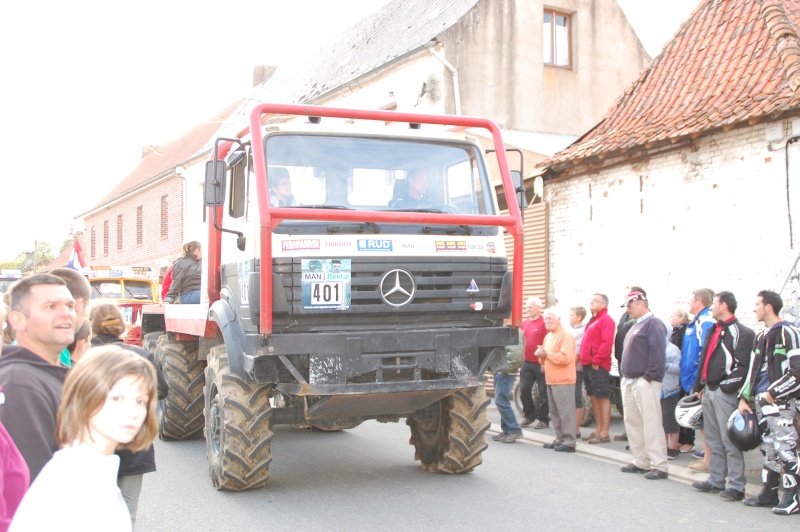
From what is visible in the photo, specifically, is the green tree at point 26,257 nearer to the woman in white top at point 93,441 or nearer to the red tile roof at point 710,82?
the red tile roof at point 710,82

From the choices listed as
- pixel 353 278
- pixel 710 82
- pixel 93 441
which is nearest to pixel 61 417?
pixel 93 441

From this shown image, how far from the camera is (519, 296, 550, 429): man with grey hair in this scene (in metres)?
11.5

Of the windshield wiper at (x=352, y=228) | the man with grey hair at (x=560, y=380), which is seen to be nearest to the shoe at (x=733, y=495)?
the man with grey hair at (x=560, y=380)

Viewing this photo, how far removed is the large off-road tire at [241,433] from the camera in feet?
23.6

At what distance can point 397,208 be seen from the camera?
7.40m

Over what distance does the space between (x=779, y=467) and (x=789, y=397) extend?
580 mm

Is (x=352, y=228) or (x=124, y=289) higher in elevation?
(x=352, y=228)

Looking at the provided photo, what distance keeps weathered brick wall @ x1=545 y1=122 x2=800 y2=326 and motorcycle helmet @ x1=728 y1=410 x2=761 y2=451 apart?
4.14m

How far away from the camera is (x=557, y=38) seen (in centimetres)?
2130

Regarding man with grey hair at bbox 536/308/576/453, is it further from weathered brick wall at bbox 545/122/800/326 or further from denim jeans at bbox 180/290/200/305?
denim jeans at bbox 180/290/200/305

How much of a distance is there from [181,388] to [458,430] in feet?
12.3

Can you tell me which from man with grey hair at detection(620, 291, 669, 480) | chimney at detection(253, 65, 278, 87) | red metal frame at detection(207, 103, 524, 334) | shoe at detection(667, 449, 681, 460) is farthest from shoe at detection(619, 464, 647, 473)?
chimney at detection(253, 65, 278, 87)

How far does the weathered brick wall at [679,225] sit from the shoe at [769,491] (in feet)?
14.2

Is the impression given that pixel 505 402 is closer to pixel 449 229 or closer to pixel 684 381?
pixel 684 381
